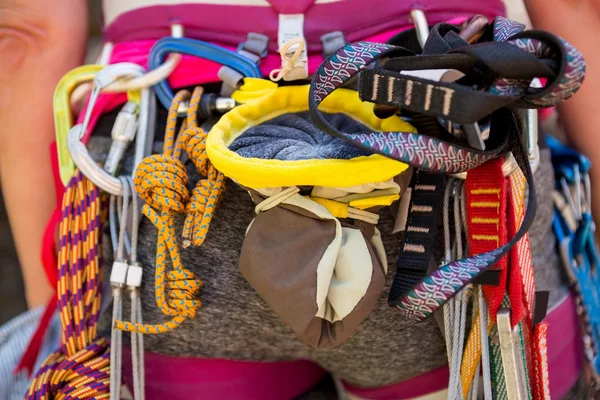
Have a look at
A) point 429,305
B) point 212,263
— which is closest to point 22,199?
point 212,263

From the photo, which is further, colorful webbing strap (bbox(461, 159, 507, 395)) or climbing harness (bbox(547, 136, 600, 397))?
climbing harness (bbox(547, 136, 600, 397))

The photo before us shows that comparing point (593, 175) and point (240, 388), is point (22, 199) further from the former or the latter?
point (593, 175)

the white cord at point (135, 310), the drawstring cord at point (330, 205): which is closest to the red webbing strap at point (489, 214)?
the drawstring cord at point (330, 205)

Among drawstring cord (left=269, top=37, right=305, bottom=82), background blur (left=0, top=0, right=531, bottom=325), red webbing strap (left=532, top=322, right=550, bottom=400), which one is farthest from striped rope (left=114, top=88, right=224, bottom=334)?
background blur (left=0, top=0, right=531, bottom=325)

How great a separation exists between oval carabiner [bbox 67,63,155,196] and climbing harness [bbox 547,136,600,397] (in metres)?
0.51

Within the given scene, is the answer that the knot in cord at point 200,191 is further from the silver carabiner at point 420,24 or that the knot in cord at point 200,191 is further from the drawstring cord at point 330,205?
the silver carabiner at point 420,24

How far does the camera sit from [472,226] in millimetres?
537

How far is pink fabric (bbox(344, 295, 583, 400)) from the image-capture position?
64 centimetres

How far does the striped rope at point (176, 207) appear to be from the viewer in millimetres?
538

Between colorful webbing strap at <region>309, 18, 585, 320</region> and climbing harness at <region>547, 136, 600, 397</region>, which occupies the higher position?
colorful webbing strap at <region>309, 18, 585, 320</region>

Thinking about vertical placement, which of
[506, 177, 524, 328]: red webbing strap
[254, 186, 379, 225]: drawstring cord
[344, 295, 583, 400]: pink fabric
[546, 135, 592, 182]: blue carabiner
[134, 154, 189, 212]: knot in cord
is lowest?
[344, 295, 583, 400]: pink fabric

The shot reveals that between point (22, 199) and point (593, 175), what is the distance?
0.80m

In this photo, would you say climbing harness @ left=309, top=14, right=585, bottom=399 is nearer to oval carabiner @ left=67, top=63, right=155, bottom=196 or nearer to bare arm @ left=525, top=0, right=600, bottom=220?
bare arm @ left=525, top=0, right=600, bottom=220

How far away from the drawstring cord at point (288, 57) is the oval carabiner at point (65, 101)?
25 cm
